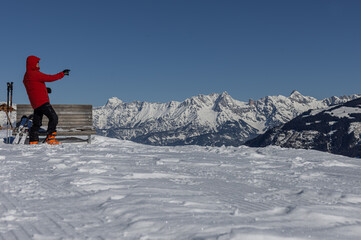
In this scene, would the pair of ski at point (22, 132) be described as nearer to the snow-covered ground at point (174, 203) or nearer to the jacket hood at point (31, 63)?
the jacket hood at point (31, 63)

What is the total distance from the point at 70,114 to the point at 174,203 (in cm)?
1404

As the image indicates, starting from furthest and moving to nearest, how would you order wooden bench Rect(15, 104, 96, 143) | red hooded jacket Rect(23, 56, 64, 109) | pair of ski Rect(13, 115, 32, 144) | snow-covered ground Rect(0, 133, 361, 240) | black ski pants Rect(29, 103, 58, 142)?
wooden bench Rect(15, 104, 96, 143), pair of ski Rect(13, 115, 32, 144), black ski pants Rect(29, 103, 58, 142), red hooded jacket Rect(23, 56, 64, 109), snow-covered ground Rect(0, 133, 361, 240)

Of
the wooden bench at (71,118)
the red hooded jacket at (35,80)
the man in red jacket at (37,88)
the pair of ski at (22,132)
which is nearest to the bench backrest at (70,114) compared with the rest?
the wooden bench at (71,118)

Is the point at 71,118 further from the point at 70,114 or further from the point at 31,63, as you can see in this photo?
the point at 31,63

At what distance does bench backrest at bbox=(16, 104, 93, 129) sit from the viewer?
1611 centimetres

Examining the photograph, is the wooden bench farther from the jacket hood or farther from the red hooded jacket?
the jacket hood

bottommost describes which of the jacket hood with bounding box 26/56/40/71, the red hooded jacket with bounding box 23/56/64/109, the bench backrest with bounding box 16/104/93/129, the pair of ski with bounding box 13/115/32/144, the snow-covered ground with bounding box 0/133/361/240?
the snow-covered ground with bounding box 0/133/361/240

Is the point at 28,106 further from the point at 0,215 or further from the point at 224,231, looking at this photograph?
the point at 224,231

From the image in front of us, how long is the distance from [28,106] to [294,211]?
1553 cm

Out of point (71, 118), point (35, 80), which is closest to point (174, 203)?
point (35, 80)

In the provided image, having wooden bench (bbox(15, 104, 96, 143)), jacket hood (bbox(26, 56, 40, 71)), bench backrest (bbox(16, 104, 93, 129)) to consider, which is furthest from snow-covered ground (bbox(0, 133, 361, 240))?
bench backrest (bbox(16, 104, 93, 129))

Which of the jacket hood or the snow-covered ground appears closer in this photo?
the snow-covered ground

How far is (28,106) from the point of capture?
53.0ft

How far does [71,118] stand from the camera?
16609 mm
